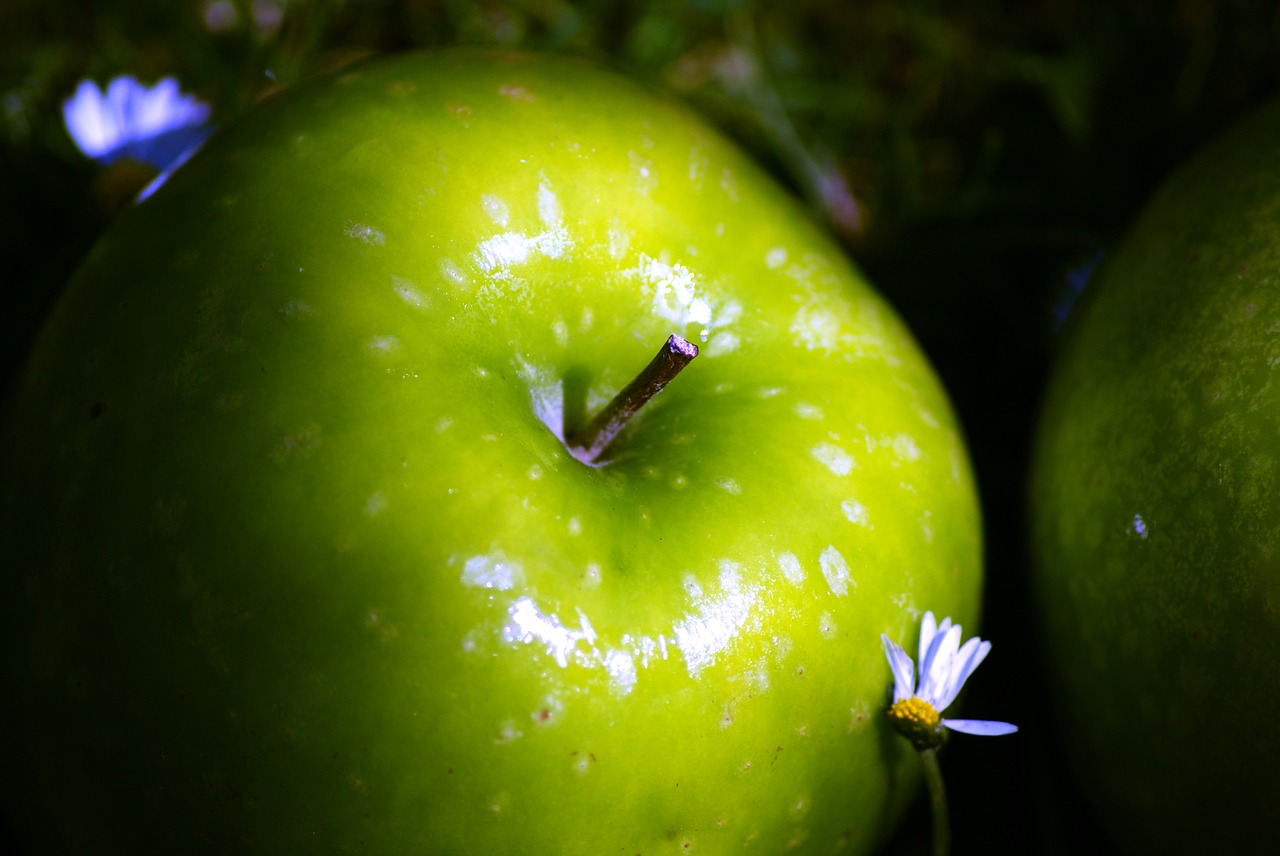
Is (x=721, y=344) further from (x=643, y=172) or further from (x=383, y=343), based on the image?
(x=383, y=343)

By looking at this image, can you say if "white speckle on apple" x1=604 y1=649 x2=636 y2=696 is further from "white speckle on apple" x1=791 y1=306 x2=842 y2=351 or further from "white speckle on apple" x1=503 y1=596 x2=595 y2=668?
"white speckle on apple" x1=791 y1=306 x2=842 y2=351

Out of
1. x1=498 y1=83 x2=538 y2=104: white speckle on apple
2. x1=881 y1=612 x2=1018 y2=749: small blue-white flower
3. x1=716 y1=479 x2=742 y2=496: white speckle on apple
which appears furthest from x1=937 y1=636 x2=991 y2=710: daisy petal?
x1=498 y1=83 x2=538 y2=104: white speckle on apple

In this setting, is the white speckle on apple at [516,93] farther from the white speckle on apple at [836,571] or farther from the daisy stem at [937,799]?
the daisy stem at [937,799]

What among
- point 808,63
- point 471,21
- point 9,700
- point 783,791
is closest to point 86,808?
point 9,700

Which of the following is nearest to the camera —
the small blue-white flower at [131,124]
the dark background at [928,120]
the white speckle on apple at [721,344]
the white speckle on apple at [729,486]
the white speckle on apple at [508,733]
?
the white speckle on apple at [508,733]

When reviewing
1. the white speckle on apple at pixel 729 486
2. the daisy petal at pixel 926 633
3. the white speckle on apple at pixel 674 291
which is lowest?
the daisy petal at pixel 926 633

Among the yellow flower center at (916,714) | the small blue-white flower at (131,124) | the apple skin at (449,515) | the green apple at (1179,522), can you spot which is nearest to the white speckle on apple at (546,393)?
the apple skin at (449,515)

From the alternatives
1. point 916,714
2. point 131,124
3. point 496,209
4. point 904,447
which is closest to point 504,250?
point 496,209
